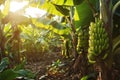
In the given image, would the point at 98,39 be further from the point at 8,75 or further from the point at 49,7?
the point at 49,7

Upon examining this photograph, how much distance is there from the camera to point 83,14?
12.0 feet

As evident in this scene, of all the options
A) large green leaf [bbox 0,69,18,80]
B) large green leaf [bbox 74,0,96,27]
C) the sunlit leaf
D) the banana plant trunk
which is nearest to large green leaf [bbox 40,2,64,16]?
large green leaf [bbox 74,0,96,27]

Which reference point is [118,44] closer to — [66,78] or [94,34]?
[94,34]

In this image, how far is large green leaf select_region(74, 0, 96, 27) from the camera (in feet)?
11.8

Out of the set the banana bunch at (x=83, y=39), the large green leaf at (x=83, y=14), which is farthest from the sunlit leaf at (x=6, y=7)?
the banana bunch at (x=83, y=39)

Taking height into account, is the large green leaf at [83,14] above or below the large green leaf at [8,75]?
above

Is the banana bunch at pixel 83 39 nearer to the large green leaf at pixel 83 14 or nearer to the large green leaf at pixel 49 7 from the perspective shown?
the large green leaf at pixel 83 14

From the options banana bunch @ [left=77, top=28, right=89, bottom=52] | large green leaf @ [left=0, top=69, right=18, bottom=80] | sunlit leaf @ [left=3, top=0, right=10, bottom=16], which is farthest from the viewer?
sunlit leaf @ [left=3, top=0, right=10, bottom=16]

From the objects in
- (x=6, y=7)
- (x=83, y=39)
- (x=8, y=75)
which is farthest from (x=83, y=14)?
(x=6, y=7)

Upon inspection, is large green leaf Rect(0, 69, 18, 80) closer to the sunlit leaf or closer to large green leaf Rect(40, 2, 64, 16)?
large green leaf Rect(40, 2, 64, 16)

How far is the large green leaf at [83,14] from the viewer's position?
3596 mm

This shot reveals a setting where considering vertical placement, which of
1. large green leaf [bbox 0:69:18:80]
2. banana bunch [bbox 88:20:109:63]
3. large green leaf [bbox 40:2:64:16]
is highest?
large green leaf [bbox 40:2:64:16]

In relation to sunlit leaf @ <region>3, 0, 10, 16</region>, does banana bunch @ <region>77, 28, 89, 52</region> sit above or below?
below

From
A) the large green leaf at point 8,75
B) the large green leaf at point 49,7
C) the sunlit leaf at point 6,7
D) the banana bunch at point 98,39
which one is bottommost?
the large green leaf at point 8,75
